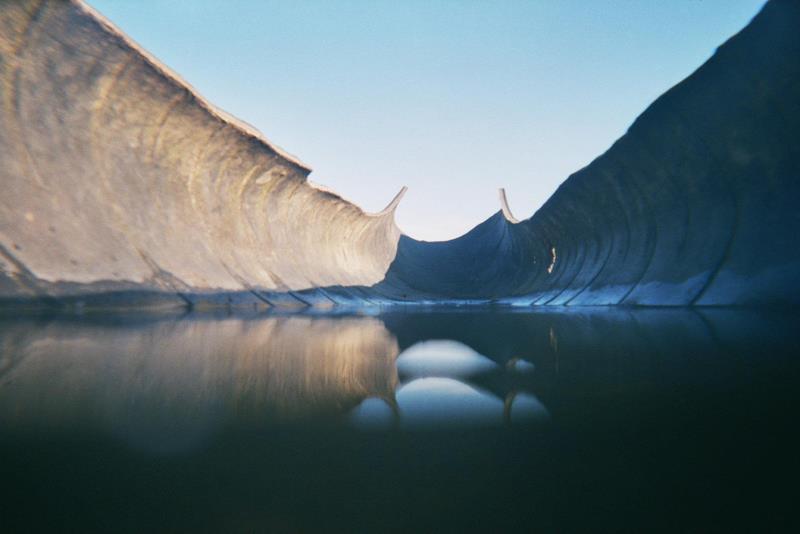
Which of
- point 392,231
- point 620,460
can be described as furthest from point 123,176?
point 392,231

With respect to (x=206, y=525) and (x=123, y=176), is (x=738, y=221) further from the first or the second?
(x=123, y=176)

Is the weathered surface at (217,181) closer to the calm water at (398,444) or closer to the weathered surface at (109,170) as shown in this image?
the weathered surface at (109,170)

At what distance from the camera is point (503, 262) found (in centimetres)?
2273

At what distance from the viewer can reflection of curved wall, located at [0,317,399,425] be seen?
1351 millimetres

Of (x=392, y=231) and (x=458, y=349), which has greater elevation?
(x=392, y=231)

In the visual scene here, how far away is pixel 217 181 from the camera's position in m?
8.63

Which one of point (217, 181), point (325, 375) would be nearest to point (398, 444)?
point (325, 375)

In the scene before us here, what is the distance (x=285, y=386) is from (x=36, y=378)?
3.43 feet

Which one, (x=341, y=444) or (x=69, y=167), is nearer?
(x=341, y=444)

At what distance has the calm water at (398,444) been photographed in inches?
27.9

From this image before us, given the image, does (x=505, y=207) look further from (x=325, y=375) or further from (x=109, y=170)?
(x=325, y=375)

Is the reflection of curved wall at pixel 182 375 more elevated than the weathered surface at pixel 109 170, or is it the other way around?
the weathered surface at pixel 109 170

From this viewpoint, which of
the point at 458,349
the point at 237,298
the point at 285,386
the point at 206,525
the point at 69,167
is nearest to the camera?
the point at 206,525

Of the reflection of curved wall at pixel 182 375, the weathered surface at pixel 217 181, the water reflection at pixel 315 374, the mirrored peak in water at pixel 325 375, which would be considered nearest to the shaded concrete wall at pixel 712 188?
the weathered surface at pixel 217 181
